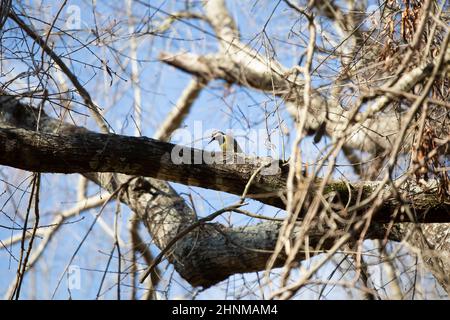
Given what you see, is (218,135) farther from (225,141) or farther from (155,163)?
(155,163)

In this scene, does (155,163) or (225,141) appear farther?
(225,141)

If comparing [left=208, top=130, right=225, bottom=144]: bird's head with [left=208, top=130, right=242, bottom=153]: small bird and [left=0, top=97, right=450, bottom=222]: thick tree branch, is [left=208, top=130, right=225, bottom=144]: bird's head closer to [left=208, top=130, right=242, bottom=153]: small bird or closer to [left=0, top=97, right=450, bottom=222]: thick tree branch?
[left=208, top=130, right=242, bottom=153]: small bird

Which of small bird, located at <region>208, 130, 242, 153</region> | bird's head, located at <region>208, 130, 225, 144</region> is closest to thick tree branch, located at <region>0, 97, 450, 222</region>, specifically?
small bird, located at <region>208, 130, 242, 153</region>

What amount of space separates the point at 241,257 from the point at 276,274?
18.7 inches

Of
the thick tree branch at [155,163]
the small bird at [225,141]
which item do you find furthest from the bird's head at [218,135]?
the thick tree branch at [155,163]

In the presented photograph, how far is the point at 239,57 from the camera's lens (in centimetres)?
692

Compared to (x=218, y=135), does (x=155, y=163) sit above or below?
below

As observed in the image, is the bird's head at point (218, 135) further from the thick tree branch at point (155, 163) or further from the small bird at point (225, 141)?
the thick tree branch at point (155, 163)

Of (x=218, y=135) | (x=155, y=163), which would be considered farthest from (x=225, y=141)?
(x=155, y=163)

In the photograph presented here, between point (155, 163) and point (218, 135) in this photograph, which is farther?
point (218, 135)

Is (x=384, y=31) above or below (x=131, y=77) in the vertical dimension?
below

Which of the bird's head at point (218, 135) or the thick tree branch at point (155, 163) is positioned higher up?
the bird's head at point (218, 135)
